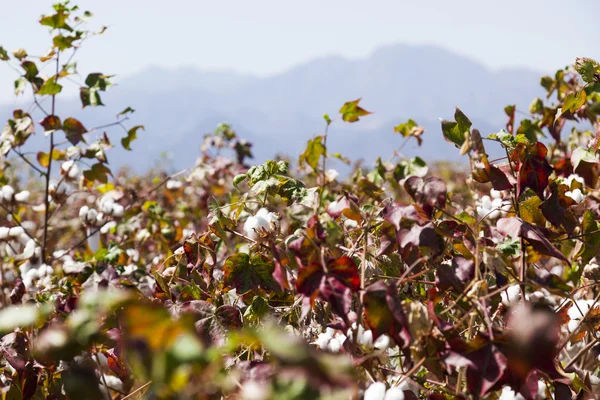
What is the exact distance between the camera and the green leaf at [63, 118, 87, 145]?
6.51ft

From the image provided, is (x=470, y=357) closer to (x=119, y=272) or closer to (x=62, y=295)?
(x=62, y=295)

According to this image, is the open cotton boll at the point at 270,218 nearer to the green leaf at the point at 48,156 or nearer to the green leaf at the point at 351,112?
the green leaf at the point at 351,112

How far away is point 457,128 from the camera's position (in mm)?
1054

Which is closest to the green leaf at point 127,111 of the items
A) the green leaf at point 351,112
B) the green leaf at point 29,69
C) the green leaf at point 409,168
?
the green leaf at point 29,69

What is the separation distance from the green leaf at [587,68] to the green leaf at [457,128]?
0.29 m

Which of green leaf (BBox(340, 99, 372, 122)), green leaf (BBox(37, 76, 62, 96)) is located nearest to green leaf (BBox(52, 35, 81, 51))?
green leaf (BBox(37, 76, 62, 96))

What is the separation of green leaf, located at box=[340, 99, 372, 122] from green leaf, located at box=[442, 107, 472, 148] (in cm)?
27

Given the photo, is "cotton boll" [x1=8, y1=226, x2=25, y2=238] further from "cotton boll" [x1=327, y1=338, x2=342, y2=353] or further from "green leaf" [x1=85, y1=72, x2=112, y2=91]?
"cotton boll" [x1=327, y1=338, x2=342, y2=353]

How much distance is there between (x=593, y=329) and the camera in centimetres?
107

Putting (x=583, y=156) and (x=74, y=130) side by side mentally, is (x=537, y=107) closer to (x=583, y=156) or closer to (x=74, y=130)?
(x=583, y=156)

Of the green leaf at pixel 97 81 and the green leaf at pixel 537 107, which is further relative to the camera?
the green leaf at pixel 537 107

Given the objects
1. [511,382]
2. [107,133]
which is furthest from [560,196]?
[107,133]

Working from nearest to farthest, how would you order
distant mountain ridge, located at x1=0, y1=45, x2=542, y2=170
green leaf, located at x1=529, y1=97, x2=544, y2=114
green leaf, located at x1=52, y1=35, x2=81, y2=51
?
1. green leaf, located at x1=52, y1=35, x2=81, y2=51
2. green leaf, located at x1=529, y1=97, x2=544, y2=114
3. distant mountain ridge, located at x1=0, y1=45, x2=542, y2=170

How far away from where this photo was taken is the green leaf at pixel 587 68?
114 cm
